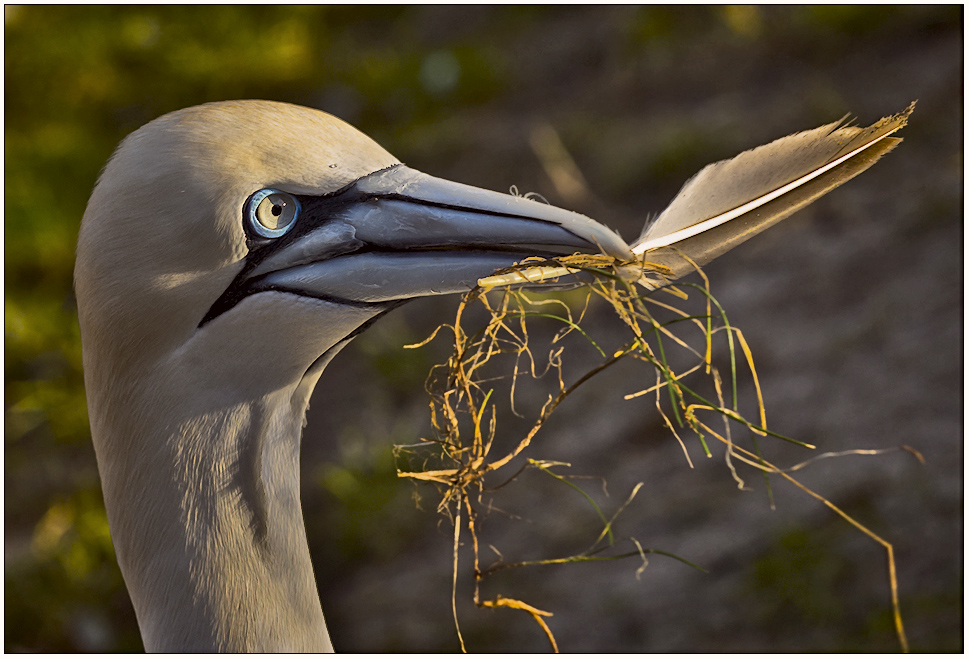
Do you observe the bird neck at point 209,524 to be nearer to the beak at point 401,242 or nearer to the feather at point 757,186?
the beak at point 401,242

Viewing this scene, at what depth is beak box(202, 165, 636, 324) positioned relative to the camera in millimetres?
1164

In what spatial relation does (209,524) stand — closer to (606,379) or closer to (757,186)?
(757,186)

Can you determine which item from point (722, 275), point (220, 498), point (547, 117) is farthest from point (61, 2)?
point (220, 498)

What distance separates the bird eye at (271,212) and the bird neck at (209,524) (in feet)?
0.86

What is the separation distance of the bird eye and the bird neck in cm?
26

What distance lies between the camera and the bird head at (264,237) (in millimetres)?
1185

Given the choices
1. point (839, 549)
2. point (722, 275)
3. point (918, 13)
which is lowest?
point (839, 549)

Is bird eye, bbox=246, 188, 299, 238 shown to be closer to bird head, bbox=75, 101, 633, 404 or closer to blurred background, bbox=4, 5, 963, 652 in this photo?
bird head, bbox=75, 101, 633, 404

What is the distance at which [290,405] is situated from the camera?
54.2 inches

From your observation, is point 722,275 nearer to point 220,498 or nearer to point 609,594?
point 609,594

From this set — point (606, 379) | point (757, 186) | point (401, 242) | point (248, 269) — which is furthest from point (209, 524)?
point (606, 379)

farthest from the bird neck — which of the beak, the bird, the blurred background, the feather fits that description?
the blurred background

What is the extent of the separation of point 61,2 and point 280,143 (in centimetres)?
372

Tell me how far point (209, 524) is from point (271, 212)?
19.6 inches
